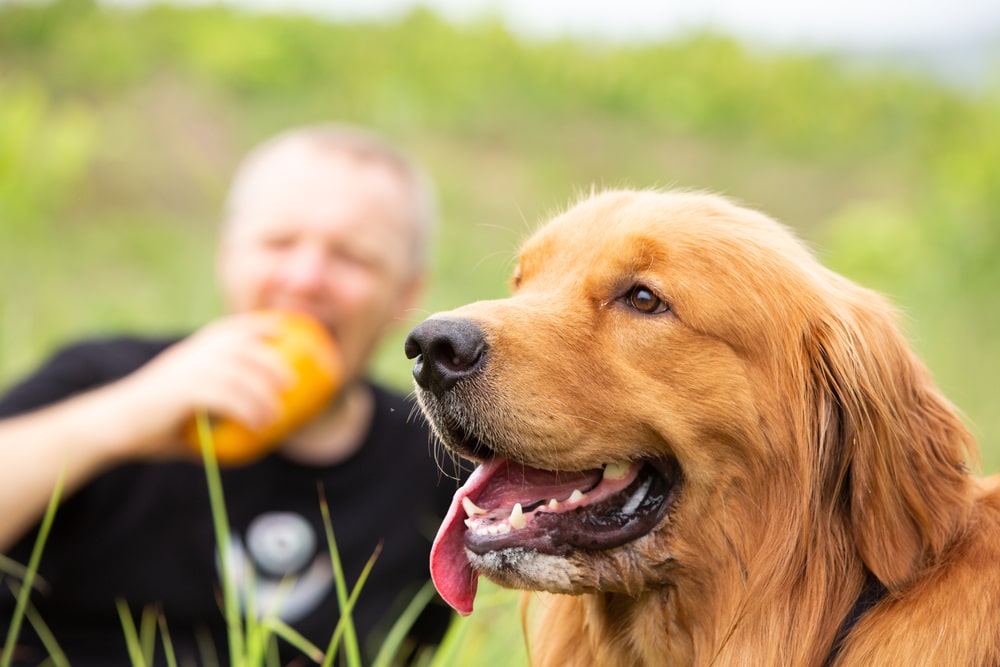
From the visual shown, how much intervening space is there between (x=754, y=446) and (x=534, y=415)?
0.51 metres

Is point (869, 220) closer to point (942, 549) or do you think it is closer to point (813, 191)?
point (813, 191)

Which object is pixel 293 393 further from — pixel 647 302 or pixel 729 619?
pixel 729 619

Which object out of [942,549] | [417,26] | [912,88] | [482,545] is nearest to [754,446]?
[942,549]

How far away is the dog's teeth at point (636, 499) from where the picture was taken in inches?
93.8

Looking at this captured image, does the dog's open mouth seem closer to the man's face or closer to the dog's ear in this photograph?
the dog's ear

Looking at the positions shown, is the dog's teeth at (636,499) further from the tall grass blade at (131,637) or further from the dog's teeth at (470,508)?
the tall grass blade at (131,637)

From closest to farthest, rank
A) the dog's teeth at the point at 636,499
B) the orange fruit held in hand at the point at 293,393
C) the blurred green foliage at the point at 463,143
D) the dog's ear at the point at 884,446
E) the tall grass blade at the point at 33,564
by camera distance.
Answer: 1. the dog's ear at the point at 884,446
2. the dog's teeth at the point at 636,499
3. the tall grass blade at the point at 33,564
4. the orange fruit held in hand at the point at 293,393
5. the blurred green foliage at the point at 463,143

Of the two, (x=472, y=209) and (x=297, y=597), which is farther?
(x=472, y=209)

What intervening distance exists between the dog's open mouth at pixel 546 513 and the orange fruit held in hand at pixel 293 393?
131cm

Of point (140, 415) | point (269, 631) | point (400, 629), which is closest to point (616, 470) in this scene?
point (400, 629)

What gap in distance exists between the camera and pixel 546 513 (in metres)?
2.35

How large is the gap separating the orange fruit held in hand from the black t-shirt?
31 cm

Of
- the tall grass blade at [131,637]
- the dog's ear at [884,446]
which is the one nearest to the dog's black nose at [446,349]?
the dog's ear at [884,446]

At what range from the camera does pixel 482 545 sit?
90.9 inches
